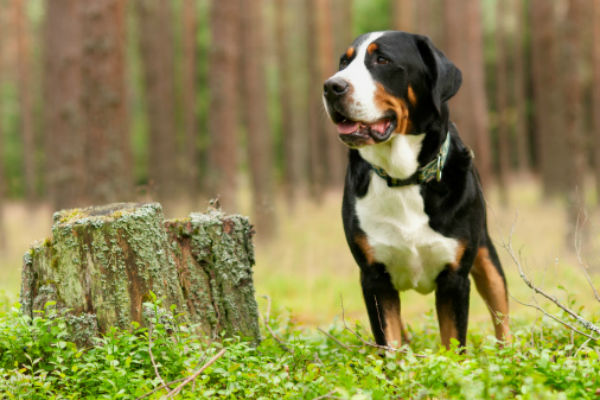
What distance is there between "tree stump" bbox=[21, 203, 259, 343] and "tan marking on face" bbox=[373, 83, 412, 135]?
112 cm

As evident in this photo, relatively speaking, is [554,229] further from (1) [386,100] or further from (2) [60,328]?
(2) [60,328]

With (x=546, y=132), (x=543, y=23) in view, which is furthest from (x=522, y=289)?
(x=543, y=23)

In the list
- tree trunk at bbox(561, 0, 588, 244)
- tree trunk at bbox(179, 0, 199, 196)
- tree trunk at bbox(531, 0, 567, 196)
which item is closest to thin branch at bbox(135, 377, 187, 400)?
tree trunk at bbox(561, 0, 588, 244)

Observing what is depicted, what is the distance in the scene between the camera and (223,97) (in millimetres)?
11117

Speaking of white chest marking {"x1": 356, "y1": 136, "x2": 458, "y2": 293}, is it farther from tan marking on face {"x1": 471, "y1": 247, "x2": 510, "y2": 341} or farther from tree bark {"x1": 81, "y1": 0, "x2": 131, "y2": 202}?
tree bark {"x1": 81, "y1": 0, "x2": 131, "y2": 202}

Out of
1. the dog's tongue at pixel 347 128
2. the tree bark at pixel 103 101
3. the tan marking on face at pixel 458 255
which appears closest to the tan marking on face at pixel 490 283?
the tan marking on face at pixel 458 255

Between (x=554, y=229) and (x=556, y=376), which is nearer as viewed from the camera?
(x=556, y=376)

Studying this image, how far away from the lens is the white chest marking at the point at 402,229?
11.6ft

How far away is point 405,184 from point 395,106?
442 millimetres

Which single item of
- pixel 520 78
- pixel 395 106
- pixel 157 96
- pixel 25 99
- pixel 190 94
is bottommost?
pixel 395 106

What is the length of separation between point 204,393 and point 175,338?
599 mm

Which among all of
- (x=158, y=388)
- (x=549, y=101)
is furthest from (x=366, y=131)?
(x=549, y=101)

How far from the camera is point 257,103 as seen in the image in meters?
13.2

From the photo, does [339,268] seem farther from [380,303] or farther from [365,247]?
[365,247]
